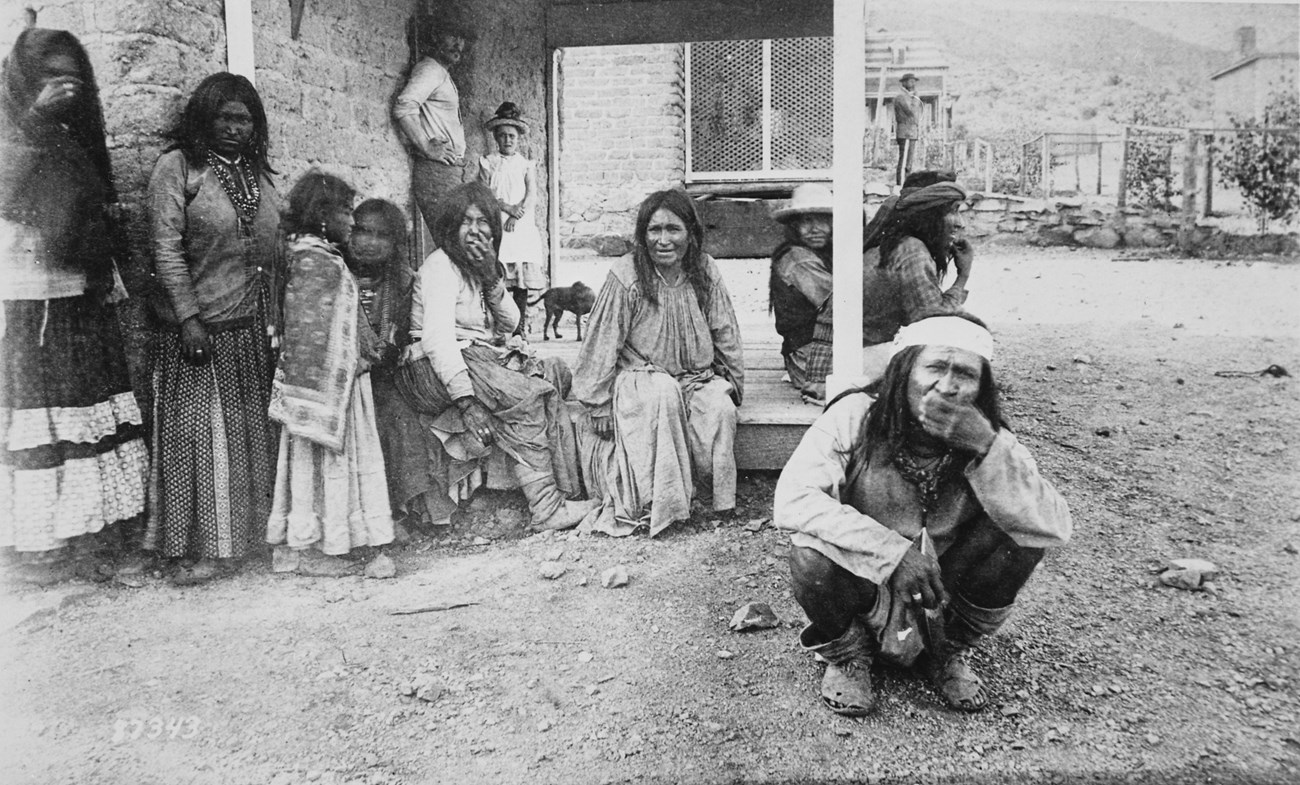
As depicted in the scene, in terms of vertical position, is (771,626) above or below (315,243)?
below

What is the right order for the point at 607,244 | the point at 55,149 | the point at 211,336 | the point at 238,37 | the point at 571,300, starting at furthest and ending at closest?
the point at 607,244
the point at 571,300
the point at 238,37
the point at 211,336
the point at 55,149

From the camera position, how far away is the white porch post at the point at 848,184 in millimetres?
3352

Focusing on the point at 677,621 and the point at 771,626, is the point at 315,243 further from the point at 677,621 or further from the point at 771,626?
the point at 771,626

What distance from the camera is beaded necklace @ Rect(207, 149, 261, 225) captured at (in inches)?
146

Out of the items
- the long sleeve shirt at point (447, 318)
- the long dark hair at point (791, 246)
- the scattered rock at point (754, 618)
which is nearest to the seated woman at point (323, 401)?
the long sleeve shirt at point (447, 318)

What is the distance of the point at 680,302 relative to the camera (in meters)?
4.37

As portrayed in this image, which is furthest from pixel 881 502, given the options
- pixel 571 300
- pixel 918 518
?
pixel 571 300

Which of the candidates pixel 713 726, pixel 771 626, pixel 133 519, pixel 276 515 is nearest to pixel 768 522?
pixel 771 626

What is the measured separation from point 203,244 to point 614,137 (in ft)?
13.7

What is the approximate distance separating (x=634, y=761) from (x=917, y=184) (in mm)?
2504

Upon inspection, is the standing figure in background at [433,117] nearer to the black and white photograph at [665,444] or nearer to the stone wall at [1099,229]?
the black and white photograph at [665,444]

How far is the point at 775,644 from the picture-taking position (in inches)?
125

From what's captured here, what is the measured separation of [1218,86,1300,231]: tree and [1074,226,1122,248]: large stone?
405 mm

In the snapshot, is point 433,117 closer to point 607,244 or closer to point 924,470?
point 607,244
